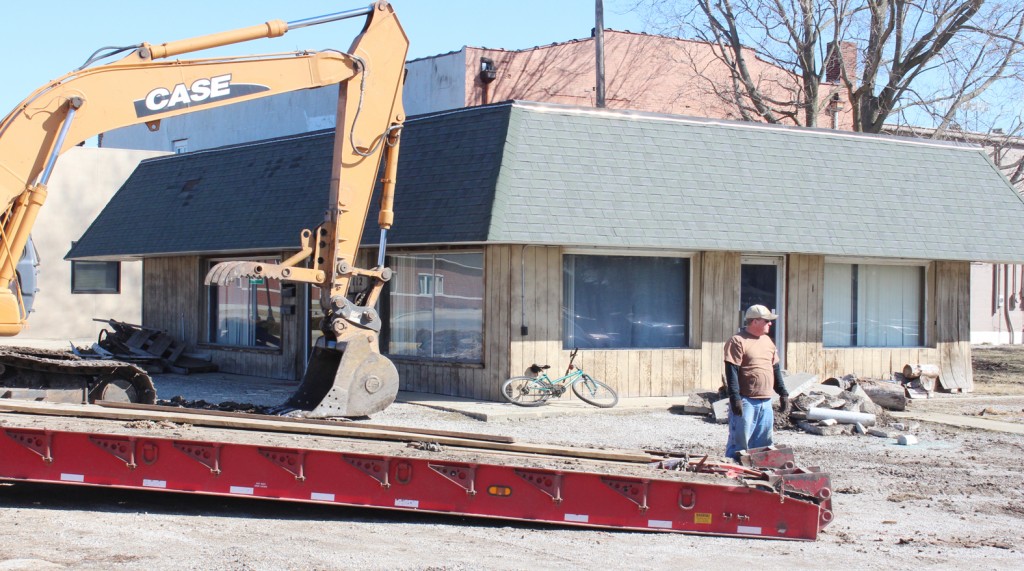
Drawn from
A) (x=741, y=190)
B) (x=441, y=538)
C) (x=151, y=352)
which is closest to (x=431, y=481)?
(x=441, y=538)

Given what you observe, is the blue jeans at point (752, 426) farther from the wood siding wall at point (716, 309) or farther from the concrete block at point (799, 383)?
the wood siding wall at point (716, 309)

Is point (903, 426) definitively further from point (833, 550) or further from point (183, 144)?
point (183, 144)

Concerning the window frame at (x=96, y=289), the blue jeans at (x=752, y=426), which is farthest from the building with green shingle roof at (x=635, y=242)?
the window frame at (x=96, y=289)

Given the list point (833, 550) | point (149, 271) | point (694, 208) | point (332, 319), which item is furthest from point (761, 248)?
point (149, 271)

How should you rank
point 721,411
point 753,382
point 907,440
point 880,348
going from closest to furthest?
point 753,382 → point 907,440 → point 721,411 → point 880,348

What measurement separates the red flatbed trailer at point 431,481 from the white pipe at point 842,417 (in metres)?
6.44

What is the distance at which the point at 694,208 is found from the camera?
58.1 feet

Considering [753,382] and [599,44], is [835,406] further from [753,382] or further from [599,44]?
[599,44]

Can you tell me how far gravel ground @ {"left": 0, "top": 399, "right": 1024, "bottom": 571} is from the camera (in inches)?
311

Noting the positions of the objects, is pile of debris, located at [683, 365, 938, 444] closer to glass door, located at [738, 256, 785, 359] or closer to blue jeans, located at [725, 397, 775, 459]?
glass door, located at [738, 256, 785, 359]

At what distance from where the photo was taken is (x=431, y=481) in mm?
9047

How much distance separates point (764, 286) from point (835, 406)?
334 centimetres

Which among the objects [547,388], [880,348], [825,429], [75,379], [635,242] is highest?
[635,242]

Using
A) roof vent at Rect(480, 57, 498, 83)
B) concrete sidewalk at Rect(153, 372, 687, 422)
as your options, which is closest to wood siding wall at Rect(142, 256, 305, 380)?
concrete sidewalk at Rect(153, 372, 687, 422)
